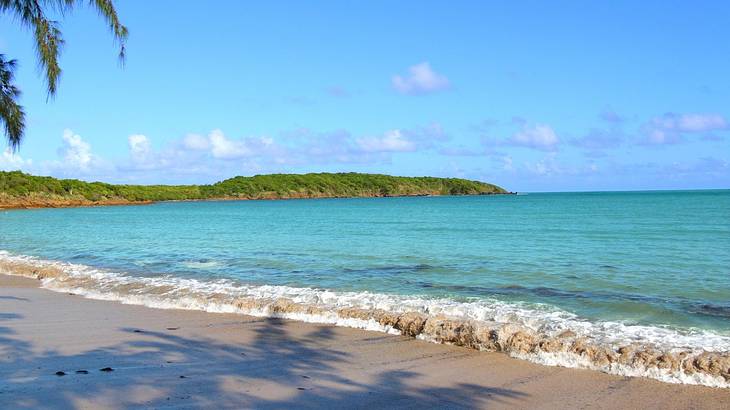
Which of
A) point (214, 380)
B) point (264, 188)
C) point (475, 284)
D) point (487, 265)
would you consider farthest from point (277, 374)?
point (264, 188)

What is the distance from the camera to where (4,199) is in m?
85.2

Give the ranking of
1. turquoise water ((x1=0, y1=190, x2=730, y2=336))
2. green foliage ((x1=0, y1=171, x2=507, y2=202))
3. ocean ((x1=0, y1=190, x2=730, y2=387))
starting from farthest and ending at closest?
green foliage ((x1=0, y1=171, x2=507, y2=202)), turquoise water ((x1=0, y1=190, x2=730, y2=336)), ocean ((x1=0, y1=190, x2=730, y2=387))

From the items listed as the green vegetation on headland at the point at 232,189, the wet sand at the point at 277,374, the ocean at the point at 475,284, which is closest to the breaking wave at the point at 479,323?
the ocean at the point at 475,284

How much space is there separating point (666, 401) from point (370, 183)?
17624 cm

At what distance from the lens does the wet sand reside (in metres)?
5.20

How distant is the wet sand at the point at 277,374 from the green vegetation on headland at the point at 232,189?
309 feet

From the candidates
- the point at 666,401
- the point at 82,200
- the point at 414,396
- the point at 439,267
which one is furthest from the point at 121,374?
the point at 82,200

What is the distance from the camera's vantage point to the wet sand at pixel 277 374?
5199 mm

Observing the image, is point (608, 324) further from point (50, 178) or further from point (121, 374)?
point (50, 178)

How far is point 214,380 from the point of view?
5699 millimetres

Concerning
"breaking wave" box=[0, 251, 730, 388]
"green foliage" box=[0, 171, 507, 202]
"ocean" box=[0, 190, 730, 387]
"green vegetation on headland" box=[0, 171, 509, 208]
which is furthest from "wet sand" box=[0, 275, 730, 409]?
"green foliage" box=[0, 171, 507, 202]

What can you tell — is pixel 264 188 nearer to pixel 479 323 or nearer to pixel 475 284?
pixel 475 284

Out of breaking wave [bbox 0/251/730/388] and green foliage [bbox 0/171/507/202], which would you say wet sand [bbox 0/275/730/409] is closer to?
breaking wave [bbox 0/251/730/388]

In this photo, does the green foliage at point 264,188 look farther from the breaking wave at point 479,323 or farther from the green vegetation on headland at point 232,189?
the breaking wave at point 479,323
